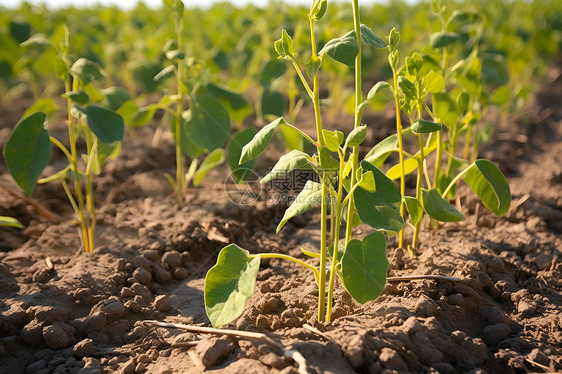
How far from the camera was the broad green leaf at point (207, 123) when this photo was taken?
100 inches

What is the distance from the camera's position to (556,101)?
509 centimetres

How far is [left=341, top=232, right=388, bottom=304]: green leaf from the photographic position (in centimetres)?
154

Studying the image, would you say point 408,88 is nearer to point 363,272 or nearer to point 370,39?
point 370,39

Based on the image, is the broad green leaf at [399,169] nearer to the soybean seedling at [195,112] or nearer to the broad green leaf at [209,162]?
the soybean seedling at [195,112]

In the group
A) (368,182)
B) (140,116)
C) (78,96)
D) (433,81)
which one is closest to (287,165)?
(368,182)

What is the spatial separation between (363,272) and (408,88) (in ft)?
2.21

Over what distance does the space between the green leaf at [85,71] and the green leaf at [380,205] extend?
1.31m

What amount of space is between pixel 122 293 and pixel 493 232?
1648mm

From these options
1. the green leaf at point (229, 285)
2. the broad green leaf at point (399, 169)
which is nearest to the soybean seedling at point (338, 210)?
the green leaf at point (229, 285)

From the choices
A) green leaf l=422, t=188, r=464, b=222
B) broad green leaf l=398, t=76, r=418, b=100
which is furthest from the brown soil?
broad green leaf l=398, t=76, r=418, b=100

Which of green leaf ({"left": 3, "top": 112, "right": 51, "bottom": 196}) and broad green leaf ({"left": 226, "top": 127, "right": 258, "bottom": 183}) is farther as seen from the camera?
broad green leaf ({"left": 226, "top": 127, "right": 258, "bottom": 183})

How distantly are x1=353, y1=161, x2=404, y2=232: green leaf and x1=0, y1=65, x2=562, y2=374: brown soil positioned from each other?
12.7 inches

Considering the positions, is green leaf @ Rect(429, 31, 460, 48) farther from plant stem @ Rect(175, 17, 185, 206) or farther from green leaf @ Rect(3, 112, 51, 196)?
green leaf @ Rect(3, 112, 51, 196)

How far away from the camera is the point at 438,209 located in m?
1.86
